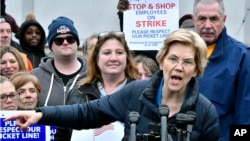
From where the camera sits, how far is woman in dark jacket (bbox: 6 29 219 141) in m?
5.06

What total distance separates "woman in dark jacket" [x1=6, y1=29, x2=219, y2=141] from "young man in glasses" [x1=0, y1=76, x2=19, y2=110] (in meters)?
1.96

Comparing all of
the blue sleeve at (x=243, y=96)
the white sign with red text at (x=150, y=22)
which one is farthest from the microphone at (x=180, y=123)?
the white sign with red text at (x=150, y=22)

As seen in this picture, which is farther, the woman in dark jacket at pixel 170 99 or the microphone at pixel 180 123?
the woman in dark jacket at pixel 170 99

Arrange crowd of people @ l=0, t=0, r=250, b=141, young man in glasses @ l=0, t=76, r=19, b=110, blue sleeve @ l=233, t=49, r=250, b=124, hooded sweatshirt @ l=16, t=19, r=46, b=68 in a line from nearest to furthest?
crowd of people @ l=0, t=0, r=250, b=141 → blue sleeve @ l=233, t=49, r=250, b=124 → young man in glasses @ l=0, t=76, r=19, b=110 → hooded sweatshirt @ l=16, t=19, r=46, b=68

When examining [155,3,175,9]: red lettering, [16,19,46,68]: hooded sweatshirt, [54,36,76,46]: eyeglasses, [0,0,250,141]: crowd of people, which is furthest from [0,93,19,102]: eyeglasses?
[16,19,46,68]: hooded sweatshirt

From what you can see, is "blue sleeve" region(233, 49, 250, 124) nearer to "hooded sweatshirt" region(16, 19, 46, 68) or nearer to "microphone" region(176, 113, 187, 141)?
"microphone" region(176, 113, 187, 141)

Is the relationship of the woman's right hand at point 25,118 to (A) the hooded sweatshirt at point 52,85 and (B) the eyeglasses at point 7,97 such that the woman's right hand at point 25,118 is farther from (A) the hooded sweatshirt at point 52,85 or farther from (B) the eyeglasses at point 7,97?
(A) the hooded sweatshirt at point 52,85

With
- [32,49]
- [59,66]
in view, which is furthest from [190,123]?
[32,49]

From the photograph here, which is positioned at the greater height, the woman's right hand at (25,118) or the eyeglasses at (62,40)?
the eyeglasses at (62,40)

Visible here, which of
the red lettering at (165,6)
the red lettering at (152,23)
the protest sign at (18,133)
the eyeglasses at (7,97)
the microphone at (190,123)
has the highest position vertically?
the red lettering at (165,6)

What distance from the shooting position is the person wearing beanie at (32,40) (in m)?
10.9

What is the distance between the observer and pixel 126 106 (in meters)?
5.25

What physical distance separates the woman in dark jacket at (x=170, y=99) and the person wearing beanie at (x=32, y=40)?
576cm

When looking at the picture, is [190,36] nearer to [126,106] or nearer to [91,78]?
[126,106]
